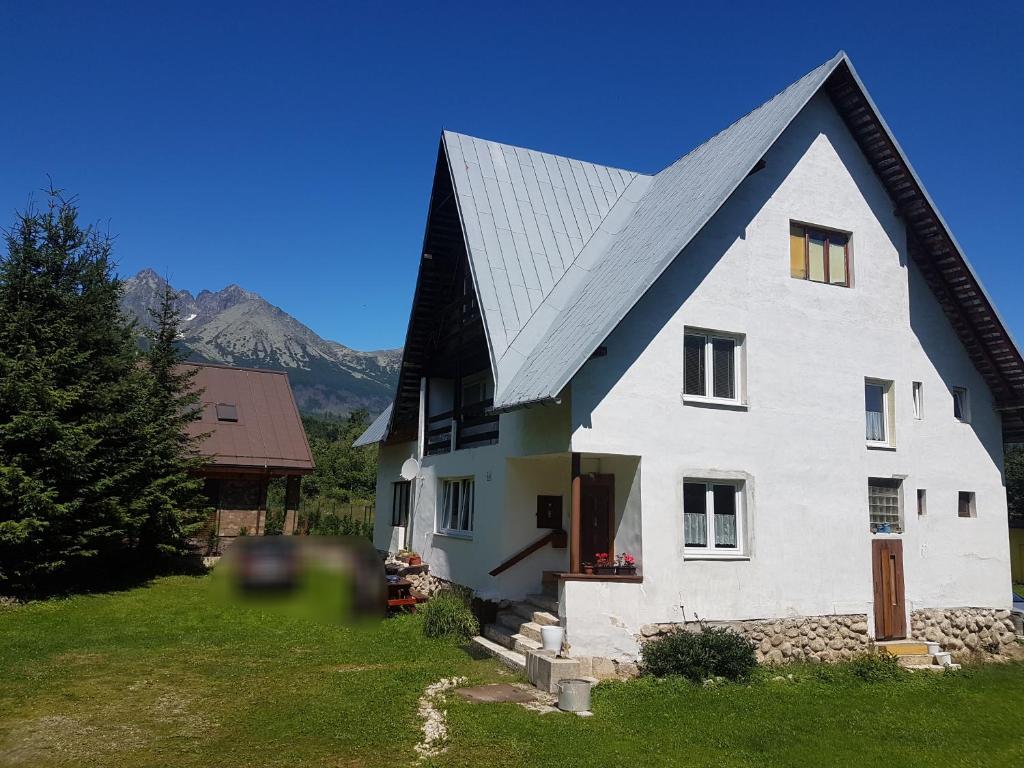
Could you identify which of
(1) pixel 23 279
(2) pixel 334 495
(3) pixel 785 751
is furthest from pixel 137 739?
(2) pixel 334 495

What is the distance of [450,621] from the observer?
46.2 feet

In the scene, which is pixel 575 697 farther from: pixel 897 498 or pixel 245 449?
pixel 245 449

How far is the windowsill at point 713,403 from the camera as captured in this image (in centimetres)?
1281

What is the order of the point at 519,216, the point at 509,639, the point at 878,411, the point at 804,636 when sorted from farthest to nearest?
the point at 519,216 → the point at 878,411 → the point at 804,636 → the point at 509,639

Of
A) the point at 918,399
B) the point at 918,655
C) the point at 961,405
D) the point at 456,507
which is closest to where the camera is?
the point at 918,655

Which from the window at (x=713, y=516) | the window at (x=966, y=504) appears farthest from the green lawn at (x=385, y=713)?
the window at (x=966, y=504)

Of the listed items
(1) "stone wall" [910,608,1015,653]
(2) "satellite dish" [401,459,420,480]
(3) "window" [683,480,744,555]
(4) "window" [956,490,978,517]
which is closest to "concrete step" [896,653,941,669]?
(1) "stone wall" [910,608,1015,653]

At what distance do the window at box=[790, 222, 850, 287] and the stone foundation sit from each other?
245 inches

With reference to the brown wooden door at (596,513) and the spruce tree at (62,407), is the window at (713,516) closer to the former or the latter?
the brown wooden door at (596,513)

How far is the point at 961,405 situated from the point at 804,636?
259 inches

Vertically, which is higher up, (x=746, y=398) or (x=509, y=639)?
(x=746, y=398)

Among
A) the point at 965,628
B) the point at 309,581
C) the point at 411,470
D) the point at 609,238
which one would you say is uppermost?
the point at 609,238

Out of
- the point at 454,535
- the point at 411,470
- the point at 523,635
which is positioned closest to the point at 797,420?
the point at 523,635

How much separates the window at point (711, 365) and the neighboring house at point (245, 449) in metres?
15.0
